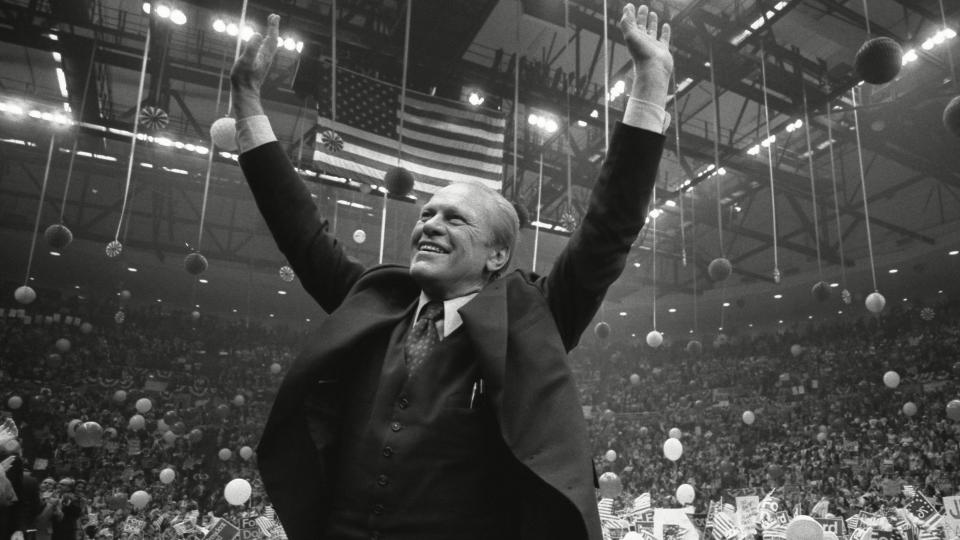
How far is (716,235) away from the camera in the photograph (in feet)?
66.4

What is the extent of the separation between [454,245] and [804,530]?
193 inches

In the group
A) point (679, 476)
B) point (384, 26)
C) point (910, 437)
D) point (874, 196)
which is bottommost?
point (679, 476)

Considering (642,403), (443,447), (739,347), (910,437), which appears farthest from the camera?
(739,347)

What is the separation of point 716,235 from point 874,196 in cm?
454

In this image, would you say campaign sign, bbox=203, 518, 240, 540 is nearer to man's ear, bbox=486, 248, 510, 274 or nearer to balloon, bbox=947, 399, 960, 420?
man's ear, bbox=486, 248, 510, 274

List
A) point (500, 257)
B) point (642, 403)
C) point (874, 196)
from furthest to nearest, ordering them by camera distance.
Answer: point (642, 403)
point (874, 196)
point (500, 257)

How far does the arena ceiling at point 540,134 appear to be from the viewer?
891 cm

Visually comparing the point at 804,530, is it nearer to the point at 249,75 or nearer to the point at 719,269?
the point at 719,269

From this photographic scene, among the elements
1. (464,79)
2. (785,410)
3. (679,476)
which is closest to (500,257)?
(464,79)

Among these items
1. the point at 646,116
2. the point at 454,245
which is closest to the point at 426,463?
the point at 454,245

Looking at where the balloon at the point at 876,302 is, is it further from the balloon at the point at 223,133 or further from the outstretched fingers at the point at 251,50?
the outstretched fingers at the point at 251,50

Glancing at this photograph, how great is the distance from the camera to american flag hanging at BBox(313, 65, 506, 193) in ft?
24.9

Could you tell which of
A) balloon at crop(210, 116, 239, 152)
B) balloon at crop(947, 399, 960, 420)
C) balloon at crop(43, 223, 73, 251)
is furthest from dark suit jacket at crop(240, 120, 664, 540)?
balloon at crop(947, 399, 960, 420)

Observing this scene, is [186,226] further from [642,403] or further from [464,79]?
[642,403]
